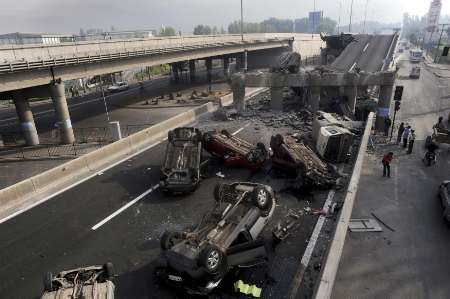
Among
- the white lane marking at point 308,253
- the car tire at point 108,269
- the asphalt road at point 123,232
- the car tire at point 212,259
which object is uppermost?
the car tire at point 212,259

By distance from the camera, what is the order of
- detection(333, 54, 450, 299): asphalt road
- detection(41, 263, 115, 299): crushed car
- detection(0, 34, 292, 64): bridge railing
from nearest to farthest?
detection(41, 263, 115, 299): crushed car
detection(333, 54, 450, 299): asphalt road
detection(0, 34, 292, 64): bridge railing

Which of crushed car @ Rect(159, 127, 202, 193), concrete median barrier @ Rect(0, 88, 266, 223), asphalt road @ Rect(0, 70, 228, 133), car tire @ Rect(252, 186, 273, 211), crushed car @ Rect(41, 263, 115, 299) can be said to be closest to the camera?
crushed car @ Rect(41, 263, 115, 299)

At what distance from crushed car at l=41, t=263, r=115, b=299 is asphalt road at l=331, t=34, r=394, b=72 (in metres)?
39.1

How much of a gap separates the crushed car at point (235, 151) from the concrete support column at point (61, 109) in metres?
14.3

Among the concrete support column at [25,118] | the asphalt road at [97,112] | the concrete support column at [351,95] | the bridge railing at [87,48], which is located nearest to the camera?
the bridge railing at [87,48]

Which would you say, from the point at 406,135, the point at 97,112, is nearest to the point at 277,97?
the point at 406,135

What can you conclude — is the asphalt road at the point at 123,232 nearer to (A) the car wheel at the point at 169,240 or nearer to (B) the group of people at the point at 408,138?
(A) the car wheel at the point at 169,240

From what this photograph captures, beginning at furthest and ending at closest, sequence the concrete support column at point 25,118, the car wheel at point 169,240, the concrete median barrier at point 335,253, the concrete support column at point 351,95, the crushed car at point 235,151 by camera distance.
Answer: the concrete support column at point 351,95 < the concrete support column at point 25,118 < the crushed car at point 235,151 < the car wheel at point 169,240 < the concrete median barrier at point 335,253

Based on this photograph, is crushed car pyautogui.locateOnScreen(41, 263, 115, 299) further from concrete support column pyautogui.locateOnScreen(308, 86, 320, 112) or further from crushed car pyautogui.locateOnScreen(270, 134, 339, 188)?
concrete support column pyautogui.locateOnScreen(308, 86, 320, 112)

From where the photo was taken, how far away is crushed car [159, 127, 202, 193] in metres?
14.3

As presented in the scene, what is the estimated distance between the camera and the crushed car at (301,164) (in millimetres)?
14164

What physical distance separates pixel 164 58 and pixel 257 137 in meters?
23.2

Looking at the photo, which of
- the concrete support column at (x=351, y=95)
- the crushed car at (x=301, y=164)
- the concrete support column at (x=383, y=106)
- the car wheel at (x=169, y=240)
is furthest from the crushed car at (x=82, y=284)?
the concrete support column at (x=383, y=106)


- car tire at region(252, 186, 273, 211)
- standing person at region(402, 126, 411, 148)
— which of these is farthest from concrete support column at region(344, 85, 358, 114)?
car tire at region(252, 186, 273, 211)
